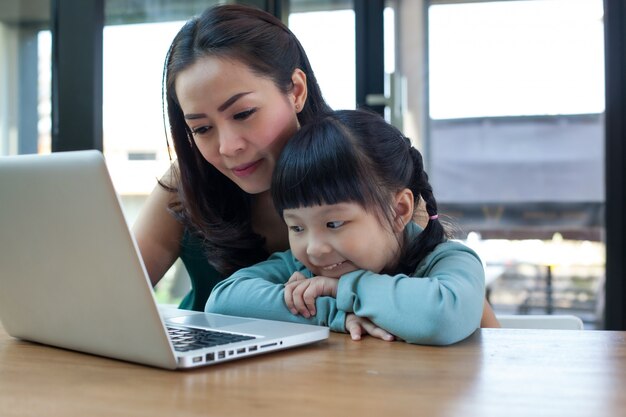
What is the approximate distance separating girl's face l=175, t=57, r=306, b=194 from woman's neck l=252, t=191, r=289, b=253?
0.57 ft

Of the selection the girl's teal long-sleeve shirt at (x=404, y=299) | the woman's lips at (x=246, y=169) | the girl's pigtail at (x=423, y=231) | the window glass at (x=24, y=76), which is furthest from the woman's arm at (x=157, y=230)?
the window glass at (x=24, y=76)

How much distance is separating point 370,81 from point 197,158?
128 cm

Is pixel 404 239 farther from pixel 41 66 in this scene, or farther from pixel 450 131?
pixel 450 131

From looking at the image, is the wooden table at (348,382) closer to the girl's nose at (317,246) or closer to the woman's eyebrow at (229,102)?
the girl's nose at (317,246)

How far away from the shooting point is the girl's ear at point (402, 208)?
1.10 metres

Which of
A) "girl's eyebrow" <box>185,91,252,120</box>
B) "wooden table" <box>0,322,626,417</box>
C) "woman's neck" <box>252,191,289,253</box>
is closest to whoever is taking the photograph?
"wooden table" <box>0,322,626,417</box>

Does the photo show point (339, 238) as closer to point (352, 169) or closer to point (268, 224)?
point (352, 169)

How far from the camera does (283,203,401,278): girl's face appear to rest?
1026 mm

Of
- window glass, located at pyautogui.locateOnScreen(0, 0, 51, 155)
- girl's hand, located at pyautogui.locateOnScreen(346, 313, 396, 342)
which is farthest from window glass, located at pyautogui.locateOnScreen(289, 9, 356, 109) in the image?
girl's hand, located at pyautogui.locateOnScreen(346, 313, 396, 342)

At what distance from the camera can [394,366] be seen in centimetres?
76

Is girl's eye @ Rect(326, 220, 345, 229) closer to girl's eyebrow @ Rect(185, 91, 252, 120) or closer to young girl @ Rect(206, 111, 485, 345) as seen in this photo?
young girl @ Rect(206, 111, 485, 345)

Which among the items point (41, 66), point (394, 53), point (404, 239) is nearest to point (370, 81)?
point (394, 53)

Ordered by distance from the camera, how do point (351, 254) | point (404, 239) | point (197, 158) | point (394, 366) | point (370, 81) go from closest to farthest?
point (394, 366) < point (351, 254) < point (404, 239) < point (197, 158) < point (370, 81)

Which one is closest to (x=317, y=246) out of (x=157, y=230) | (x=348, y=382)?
(x=348, y=382)
